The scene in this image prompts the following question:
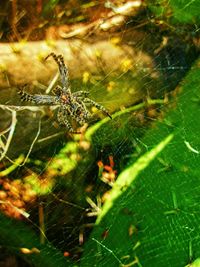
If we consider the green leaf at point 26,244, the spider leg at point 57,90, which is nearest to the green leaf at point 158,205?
the green leaf at point 26,244

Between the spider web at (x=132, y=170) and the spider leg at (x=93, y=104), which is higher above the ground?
the spider leg at (x=93, y=104)

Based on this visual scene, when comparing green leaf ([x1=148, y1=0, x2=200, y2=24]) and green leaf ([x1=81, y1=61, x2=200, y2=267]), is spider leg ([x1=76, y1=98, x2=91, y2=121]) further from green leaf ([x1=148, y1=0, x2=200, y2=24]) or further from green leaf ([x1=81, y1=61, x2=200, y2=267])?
green leaf ([x1=148, y1=0, x2=200, y2=24])

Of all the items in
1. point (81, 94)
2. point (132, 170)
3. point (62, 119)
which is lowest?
point (132, 170)

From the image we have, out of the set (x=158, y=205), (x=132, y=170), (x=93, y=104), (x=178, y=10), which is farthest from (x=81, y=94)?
(x=178, y=10)

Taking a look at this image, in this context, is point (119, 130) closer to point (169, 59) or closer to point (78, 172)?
point (78, 172)

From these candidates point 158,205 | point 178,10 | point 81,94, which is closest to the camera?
point 81,94

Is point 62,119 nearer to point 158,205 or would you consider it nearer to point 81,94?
point 81,94

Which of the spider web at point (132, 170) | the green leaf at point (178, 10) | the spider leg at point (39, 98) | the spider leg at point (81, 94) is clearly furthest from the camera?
the green leaf at point (178, 10)

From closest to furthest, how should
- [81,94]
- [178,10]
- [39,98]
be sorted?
[39,98], [81,94], [178,10]

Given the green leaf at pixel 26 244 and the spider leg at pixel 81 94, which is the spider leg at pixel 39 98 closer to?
the spider leg at pixel 81 94
